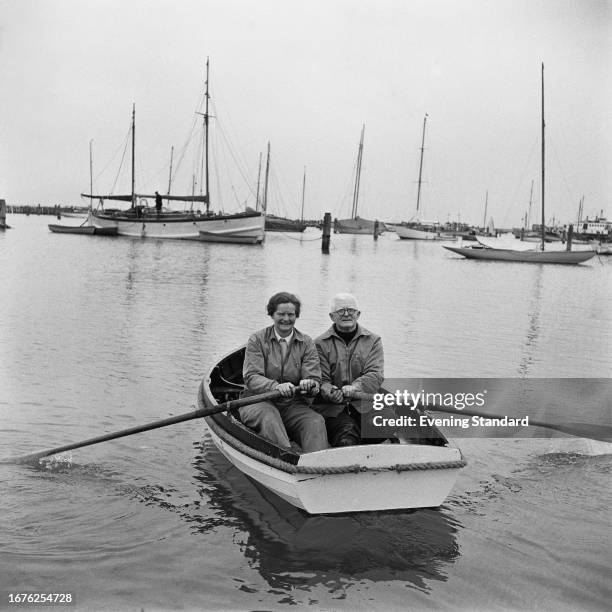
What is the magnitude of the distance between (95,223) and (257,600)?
204ft

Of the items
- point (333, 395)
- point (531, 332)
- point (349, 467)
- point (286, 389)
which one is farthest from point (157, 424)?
point (531, 332)

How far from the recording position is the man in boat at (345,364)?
22.3 ft

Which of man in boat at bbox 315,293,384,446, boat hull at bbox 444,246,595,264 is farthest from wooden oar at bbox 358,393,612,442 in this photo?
boat hull at bbox 444,246,595,264

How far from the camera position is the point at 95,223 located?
63.8m

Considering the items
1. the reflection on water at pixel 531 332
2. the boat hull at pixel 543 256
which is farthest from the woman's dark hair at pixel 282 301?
the boat hull at pixel 543 256

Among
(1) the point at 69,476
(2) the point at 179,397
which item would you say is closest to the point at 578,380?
(2) the point at 179,397

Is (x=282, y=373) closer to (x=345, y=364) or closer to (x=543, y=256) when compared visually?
(x=345, y=364)

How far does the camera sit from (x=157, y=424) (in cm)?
722

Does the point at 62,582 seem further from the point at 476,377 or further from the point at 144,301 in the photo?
the point at 144,301

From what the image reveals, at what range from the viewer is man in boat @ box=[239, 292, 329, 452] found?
6.62 metres

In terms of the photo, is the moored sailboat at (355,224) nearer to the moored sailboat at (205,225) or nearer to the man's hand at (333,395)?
the moored sailboat at (205,225)

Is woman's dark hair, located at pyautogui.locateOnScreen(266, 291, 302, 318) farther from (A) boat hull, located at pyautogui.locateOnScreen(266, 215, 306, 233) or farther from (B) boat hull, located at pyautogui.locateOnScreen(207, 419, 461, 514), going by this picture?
(A) boat hull, located at pyautogui.locateOnScreen(266, 215, 306, 233)

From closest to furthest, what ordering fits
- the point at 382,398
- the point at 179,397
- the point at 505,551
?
the point at 505,551, the point at 382,398, the point at 179,397

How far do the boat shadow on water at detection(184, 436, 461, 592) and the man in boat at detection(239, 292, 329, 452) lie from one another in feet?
2.35
